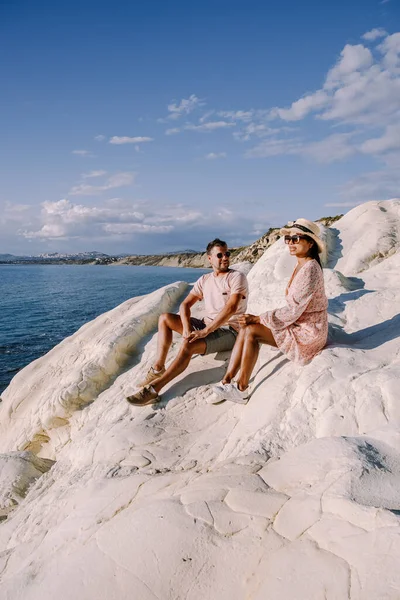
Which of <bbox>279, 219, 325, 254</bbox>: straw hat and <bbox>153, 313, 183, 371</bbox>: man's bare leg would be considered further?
<bbox>153, 313, 183, 371</bbox>: man's bare leg

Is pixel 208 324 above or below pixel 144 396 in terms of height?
above

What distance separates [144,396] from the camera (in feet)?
20.4

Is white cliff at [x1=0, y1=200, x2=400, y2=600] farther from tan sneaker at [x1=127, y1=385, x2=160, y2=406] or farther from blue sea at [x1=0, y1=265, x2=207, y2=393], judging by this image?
blue sea at [x1=0, y1=265, x2=207, y2=393]

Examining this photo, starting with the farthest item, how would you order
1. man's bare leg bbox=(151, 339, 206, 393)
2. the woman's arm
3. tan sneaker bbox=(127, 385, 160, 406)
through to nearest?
1. man's bare leg bbox=(151, 339, 206, 393)
2. tan sneaker bbox=(127, 385, 160, 406)
3. the woman's arm

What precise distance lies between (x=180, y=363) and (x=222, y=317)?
897 mm

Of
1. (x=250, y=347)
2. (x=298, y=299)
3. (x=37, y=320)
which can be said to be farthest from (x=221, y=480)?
(x=37, y=320)

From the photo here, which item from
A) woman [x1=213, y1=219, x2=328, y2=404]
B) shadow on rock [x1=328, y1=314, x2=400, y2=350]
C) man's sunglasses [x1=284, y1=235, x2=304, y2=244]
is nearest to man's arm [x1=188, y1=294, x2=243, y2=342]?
woman [x1=213, y1=219, x2=328, y2=404]

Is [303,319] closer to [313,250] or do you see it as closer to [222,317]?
[313,250]

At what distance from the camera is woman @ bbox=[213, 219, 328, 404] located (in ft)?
18.3

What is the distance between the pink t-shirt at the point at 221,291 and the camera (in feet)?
21.8

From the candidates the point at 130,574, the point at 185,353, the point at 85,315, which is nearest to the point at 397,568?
the point at 130,574

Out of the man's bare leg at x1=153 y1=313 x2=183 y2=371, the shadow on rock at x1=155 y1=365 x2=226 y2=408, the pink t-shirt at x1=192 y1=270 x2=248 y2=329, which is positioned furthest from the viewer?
the man's bare leg at x1=153 y1=313 x2=183 y2=371

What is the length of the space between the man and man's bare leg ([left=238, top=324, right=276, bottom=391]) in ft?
3.10

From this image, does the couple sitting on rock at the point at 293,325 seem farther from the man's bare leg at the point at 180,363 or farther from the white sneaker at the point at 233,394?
the man's bare leg at the point at 180,363
